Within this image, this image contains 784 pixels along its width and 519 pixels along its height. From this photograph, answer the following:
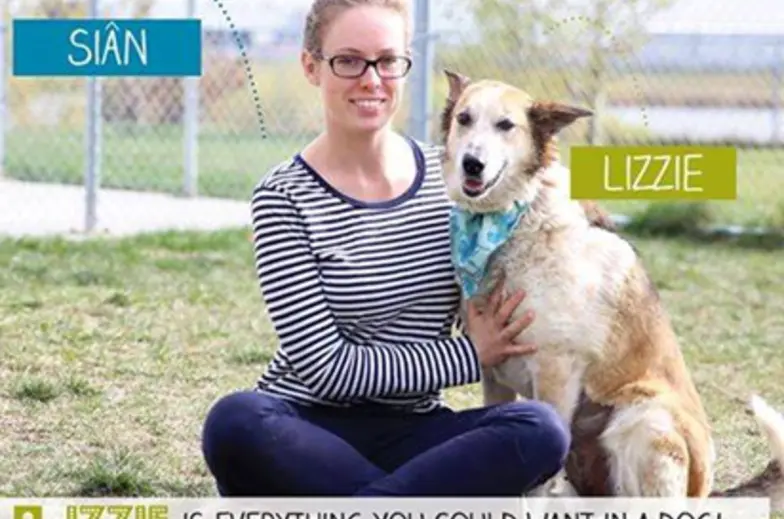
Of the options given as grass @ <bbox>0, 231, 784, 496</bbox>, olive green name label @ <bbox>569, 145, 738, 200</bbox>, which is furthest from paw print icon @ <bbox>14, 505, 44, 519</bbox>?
olive green name label @ <bbox>569, 145, 738, 200</bbox>

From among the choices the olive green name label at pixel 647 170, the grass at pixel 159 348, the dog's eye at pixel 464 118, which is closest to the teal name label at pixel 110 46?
the grass at pixel 159 348

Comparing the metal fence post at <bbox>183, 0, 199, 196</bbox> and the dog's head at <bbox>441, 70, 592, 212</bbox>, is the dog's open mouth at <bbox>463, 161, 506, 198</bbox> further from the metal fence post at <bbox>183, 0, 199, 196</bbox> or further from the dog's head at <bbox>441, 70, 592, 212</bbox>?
the metal fence post at <bbox>183, 0, 199, 196</bbox>

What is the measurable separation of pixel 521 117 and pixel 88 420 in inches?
66.3

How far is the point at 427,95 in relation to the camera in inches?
288

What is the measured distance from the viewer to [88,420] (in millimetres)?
4355

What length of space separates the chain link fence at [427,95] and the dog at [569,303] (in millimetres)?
3748

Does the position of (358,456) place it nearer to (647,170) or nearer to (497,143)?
(497,143)

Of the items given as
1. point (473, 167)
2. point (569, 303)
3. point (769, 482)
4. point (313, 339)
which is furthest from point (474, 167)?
point (769, 482)

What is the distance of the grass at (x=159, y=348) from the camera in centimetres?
399

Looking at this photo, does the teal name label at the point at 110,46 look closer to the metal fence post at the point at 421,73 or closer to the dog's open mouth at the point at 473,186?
the metal fence post at the point at 421,73

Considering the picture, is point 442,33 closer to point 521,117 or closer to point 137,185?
point 137,185

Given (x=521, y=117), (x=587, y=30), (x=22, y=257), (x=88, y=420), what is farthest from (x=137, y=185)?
(x=521, y=117)

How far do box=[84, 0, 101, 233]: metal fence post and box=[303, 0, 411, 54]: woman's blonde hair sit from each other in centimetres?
442

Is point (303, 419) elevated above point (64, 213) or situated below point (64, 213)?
below
